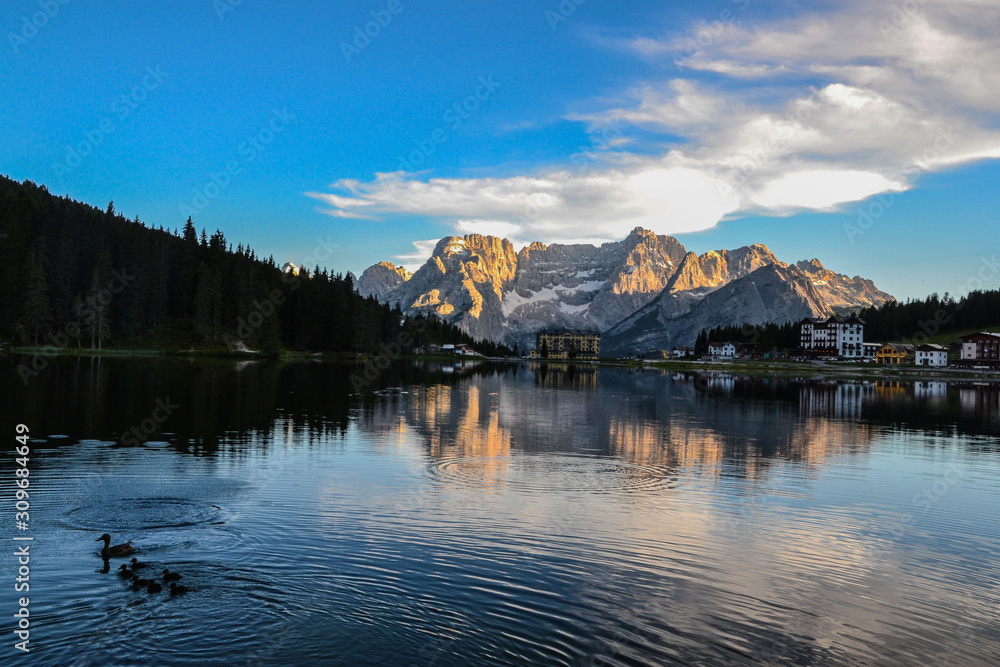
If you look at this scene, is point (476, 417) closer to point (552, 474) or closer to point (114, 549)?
point (552, 474)

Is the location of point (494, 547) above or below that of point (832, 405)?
above

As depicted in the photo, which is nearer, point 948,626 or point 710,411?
point 948,626

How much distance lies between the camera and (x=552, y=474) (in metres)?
40.8

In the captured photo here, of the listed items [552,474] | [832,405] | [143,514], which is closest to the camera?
[143,514]

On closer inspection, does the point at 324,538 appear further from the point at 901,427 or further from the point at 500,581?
the point at 901,427

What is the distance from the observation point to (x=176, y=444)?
45.1 m

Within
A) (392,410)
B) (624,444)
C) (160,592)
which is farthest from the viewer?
(392,410)

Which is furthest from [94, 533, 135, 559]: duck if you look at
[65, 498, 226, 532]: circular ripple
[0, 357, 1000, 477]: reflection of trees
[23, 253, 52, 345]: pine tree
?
Answer: [23, 253, 52, 345]: pine tree

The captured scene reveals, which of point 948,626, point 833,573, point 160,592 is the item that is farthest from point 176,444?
point 948,626

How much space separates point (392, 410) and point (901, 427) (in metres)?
56.3

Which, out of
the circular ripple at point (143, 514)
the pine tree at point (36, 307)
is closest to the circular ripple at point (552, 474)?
the circular ripple at point (143, 514)

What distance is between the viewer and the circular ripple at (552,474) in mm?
37094

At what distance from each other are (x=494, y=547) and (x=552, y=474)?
1645cm

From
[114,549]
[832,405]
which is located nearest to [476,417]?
[114,549]
